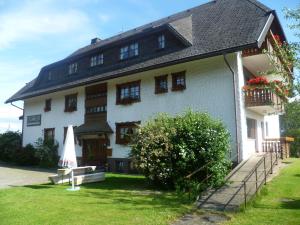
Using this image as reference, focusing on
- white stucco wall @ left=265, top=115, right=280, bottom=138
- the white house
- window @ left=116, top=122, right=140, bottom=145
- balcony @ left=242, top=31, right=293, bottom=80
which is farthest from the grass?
white stucco wall @ left=265, top=115, right=280, bottom=138

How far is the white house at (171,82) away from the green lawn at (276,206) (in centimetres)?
321

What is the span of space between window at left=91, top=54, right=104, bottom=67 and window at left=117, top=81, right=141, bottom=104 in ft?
11.0

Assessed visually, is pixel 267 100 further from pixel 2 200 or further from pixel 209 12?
pixel 2 200

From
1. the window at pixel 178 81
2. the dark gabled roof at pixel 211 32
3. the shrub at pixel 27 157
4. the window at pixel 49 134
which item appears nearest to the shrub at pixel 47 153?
the window at pixel 49 134

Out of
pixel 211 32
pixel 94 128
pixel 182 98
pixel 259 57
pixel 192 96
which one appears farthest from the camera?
pixel 94 128

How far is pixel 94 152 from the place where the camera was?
2325 centimetres

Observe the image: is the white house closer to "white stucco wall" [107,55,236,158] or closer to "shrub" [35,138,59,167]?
"white stucco wall" [107,55,236,158]

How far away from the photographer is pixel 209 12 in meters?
Result: 21.6

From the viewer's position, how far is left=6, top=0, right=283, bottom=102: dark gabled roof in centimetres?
1641

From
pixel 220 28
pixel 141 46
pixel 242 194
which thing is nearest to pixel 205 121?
pixel 242 194

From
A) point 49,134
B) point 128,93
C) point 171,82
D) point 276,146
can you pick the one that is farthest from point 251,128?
point 49,134

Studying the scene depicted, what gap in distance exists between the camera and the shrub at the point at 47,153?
2562 cm

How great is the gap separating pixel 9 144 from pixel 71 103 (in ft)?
30.2

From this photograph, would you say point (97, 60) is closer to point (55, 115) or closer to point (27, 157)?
point (55, 115)
